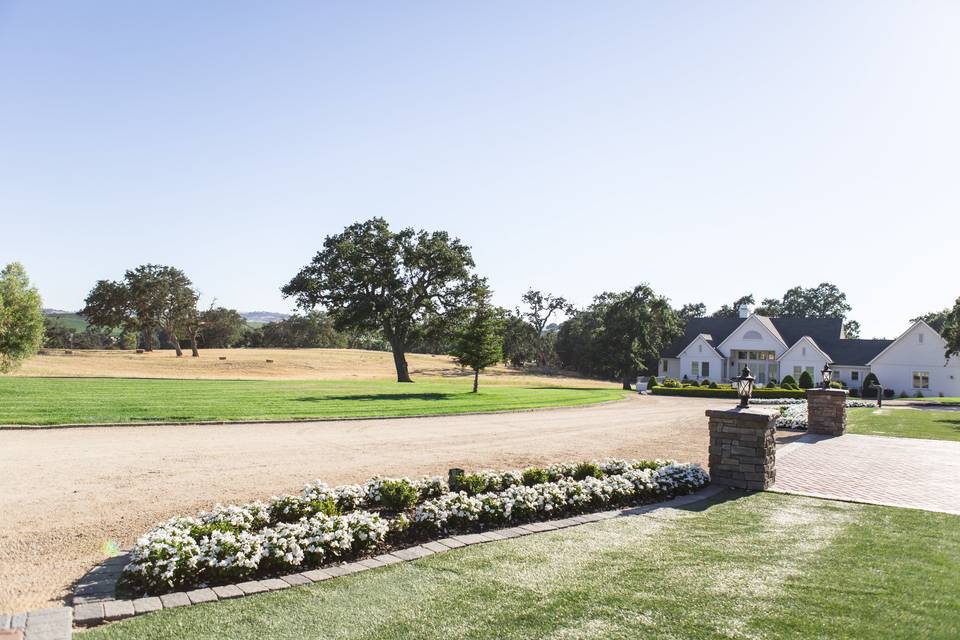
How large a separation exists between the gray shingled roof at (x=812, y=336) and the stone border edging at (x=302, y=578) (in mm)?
52085

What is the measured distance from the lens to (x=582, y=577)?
17.9 feet

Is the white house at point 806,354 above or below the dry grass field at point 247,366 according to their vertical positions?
above

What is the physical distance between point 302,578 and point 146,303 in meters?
65.3

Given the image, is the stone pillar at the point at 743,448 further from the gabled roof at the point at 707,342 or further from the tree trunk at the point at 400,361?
the gabled roof at the point at 707,342

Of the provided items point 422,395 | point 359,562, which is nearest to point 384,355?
point 422,395

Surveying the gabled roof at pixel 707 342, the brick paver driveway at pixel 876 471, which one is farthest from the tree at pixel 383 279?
the brick paver driveway at pixel 876 471

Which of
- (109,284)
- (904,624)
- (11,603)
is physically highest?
(109,284)

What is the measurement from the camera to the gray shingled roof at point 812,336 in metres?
51.5

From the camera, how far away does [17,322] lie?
102ft

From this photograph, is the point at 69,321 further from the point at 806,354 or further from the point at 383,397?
the point at 806,354

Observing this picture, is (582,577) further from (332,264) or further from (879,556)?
(332,264)

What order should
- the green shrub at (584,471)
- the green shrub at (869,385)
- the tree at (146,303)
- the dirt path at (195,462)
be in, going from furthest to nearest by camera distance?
the tree at (146,303)
the green shrub at (869,385)
the green shrub at (584,471)
the dirt path at (195,462)

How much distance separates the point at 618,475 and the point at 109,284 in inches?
2612

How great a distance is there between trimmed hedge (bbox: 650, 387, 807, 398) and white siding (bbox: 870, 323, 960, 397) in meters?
16.1
